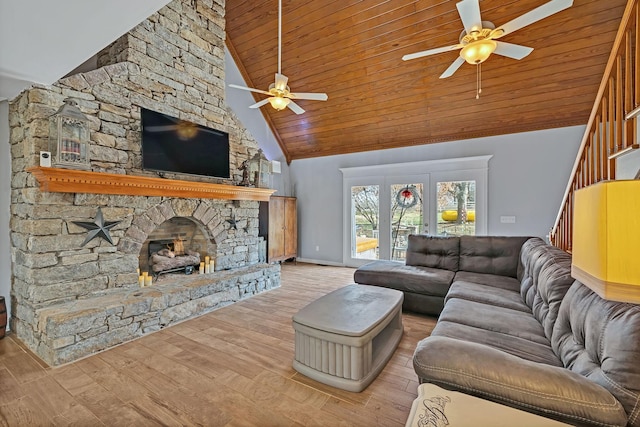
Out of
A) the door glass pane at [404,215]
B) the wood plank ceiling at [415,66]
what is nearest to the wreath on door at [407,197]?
the door glass pane at [404,215]

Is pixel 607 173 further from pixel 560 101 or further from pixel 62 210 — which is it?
pixel 62 210

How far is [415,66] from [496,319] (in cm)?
373

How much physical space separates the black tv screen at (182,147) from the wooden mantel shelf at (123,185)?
23 cm

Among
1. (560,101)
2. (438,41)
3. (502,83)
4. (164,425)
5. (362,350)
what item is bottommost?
(164,425)

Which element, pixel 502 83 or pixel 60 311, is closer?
pixel 60 311

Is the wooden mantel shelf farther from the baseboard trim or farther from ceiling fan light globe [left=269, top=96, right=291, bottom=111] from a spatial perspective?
the baseboard trim

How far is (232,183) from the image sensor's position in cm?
446

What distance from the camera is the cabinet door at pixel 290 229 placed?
6.43 meters

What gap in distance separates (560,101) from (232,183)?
5.17 meters

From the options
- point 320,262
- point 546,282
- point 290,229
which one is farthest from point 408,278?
point 290,229

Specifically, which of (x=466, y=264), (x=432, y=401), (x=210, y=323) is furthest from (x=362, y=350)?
(x=466, y=264)

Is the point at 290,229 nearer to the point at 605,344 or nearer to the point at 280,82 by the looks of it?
the point at 280,82

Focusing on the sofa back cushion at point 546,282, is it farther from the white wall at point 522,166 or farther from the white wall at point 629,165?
the white wall at point 522,166

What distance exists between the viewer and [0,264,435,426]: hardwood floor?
1709 millimetres
